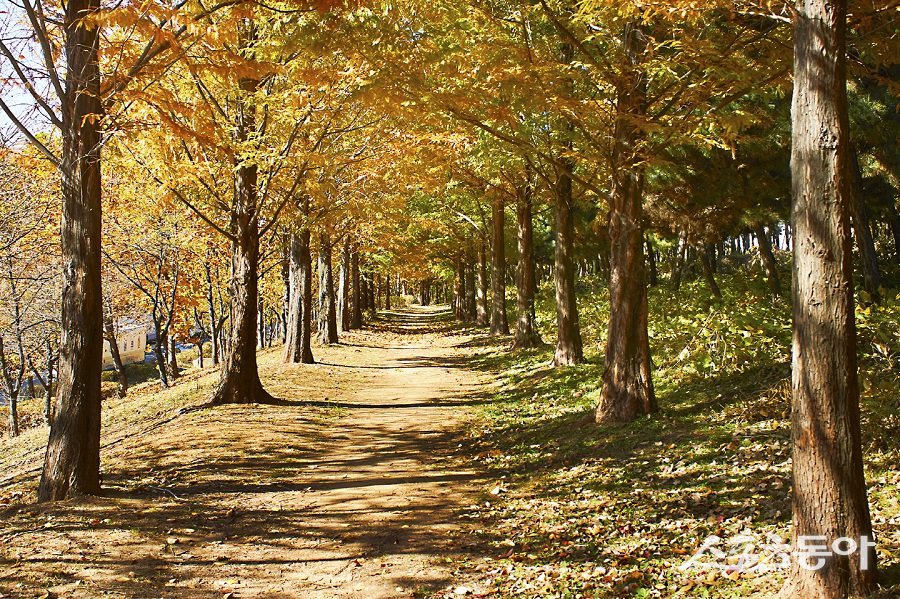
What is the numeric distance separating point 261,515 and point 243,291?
6.49m

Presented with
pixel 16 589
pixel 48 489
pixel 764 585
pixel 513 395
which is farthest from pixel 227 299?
pixel 764 585

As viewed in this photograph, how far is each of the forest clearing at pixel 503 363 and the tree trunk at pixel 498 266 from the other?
553cm

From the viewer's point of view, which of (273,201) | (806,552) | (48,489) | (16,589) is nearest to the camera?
(806,552)

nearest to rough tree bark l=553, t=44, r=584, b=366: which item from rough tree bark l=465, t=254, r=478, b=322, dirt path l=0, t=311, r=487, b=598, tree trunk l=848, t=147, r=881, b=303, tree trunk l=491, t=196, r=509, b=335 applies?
dirt path l=0, t=311, r=487, b=598

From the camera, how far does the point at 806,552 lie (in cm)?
371

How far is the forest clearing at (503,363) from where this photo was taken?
4.11m

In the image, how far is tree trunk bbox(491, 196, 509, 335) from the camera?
23203 millimetres

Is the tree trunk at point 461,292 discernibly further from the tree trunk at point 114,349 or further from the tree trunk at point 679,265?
the tree trunk at point 114,349

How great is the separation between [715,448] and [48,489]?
7.04m

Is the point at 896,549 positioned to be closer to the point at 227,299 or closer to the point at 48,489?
the point at 48,489

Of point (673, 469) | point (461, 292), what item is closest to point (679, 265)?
point (673, 469)

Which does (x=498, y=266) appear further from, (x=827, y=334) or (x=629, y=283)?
(x=827, y=334)

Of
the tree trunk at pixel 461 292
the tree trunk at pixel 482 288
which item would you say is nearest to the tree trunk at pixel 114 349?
the tree trunk at pixel 482 288

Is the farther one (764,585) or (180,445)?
(180,445)
